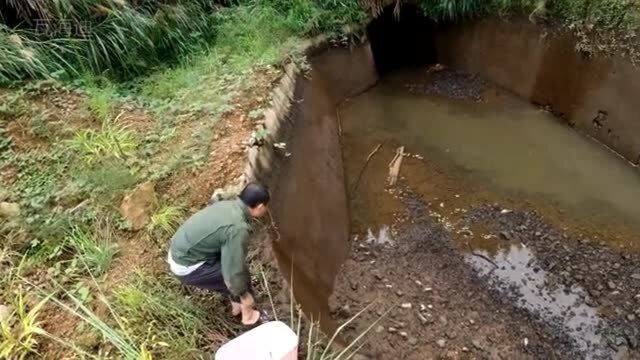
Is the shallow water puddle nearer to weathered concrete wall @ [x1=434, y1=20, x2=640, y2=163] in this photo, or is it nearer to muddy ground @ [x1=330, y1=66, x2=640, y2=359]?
muddy ground @ [x1=330, y1=66, x2=640, y2=359]

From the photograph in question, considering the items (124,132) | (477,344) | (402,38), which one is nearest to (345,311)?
(477,344)

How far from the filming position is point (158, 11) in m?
7.50

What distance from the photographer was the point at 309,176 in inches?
245

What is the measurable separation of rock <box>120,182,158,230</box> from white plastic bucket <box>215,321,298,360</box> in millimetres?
1870

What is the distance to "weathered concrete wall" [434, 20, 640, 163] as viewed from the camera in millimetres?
6738

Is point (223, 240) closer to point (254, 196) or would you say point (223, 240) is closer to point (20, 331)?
point (254, 196)

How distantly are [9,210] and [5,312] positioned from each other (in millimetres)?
1188

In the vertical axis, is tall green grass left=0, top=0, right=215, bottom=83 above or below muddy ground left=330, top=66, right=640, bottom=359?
above

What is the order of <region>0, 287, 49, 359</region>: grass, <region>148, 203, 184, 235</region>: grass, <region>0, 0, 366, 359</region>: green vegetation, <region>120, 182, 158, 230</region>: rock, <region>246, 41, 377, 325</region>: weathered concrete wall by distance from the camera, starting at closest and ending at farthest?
<region>0, 287, 49, 359</region>: grass
<region>0, 0, 366, 359</region>: green vegetation
<region>148, 203, 184, 235</region>: grass
<region>120, 182, 158, 230</region>: rock
<region>246, 41, 377, 325</region>: weathered concrete wall

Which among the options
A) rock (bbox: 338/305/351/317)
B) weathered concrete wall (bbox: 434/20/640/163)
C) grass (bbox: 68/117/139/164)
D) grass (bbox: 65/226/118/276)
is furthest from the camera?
weathered concrete wall (bbox: 434/20/640/163)

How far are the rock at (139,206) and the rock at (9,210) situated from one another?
0.94 meters

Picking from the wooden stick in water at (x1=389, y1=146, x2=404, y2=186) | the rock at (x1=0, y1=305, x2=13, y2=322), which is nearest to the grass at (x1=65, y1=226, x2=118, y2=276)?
the rock at (x1=0, y1=305, x2=13, y2=322)

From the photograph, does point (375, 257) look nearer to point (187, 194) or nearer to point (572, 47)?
point (187, 194)

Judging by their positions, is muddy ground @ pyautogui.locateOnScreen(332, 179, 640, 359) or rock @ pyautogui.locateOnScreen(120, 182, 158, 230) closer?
rock @ pyautogui.locateOnScreen(120, 182, 158, 230)
